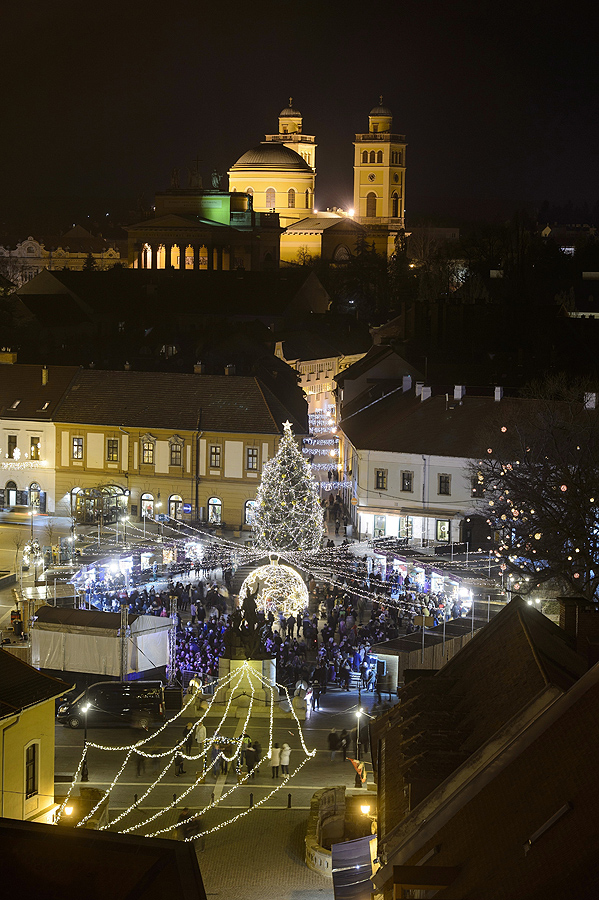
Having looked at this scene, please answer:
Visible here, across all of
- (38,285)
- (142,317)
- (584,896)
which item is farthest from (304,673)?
(38,285)

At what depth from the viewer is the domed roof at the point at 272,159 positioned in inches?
5591

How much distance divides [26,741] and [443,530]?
24.9 metres

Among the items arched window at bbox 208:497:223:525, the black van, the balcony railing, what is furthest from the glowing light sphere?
the balcony railing

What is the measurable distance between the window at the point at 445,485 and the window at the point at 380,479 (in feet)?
7.53

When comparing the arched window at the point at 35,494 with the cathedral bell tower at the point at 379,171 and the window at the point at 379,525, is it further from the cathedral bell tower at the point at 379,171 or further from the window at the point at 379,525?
the cathedral bell tower at the point at 379,171

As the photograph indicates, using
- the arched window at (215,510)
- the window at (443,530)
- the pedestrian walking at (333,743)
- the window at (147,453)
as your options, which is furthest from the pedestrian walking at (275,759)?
the window at (147,453)

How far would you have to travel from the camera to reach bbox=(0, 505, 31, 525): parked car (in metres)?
48.3

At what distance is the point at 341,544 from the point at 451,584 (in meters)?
7.46

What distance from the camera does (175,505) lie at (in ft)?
165

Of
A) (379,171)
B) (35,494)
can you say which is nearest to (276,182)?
(379,171)

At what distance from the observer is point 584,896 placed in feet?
31.1

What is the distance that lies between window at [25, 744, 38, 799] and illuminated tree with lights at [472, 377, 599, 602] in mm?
15116

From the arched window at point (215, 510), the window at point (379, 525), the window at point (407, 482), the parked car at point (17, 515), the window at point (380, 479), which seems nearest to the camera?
the window at point (407, 482)

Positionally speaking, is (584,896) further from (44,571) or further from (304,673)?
(44,571)
